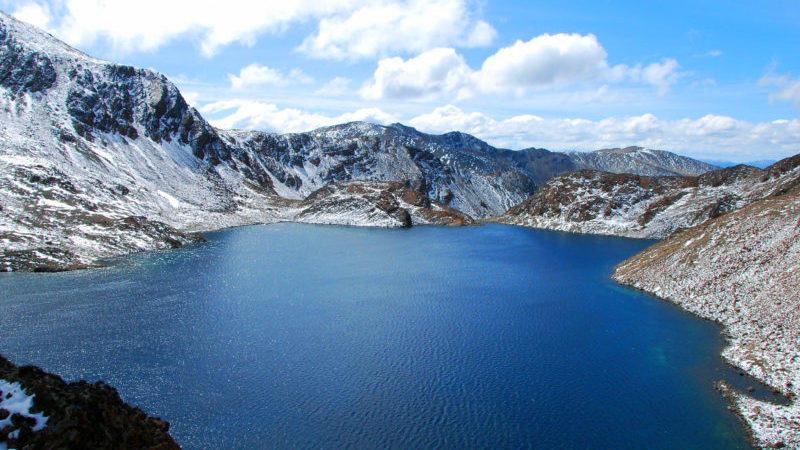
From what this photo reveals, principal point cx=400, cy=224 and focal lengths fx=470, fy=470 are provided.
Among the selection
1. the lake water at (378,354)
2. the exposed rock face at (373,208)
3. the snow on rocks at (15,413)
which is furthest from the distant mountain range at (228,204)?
the snow on rocks at (15,413)

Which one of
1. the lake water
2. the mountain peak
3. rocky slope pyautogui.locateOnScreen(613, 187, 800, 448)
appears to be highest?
the mountain peak

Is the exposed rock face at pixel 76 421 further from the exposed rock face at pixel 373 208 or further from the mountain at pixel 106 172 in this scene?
the exposed rock face at pixel 373 208

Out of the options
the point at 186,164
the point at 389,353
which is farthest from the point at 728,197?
→ the point at 186,164

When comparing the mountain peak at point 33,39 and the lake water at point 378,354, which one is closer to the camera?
the lake water at point 378,354

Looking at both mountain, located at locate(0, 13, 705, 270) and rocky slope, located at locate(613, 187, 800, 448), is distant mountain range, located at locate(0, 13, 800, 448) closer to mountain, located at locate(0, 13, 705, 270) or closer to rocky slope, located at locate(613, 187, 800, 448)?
rocky slope, located at locate(613, 187, 800, 448)

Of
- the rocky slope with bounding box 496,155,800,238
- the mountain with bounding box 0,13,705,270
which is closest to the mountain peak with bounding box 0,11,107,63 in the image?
the mountain with bounding box 0,13,705,270

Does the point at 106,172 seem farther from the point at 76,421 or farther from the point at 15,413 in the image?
the point at 76,421

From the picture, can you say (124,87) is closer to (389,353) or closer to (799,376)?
(389,353)

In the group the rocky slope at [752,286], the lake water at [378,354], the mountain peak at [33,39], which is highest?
the mountain peak at [33,39]

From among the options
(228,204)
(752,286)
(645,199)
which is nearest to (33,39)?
(228,204)
